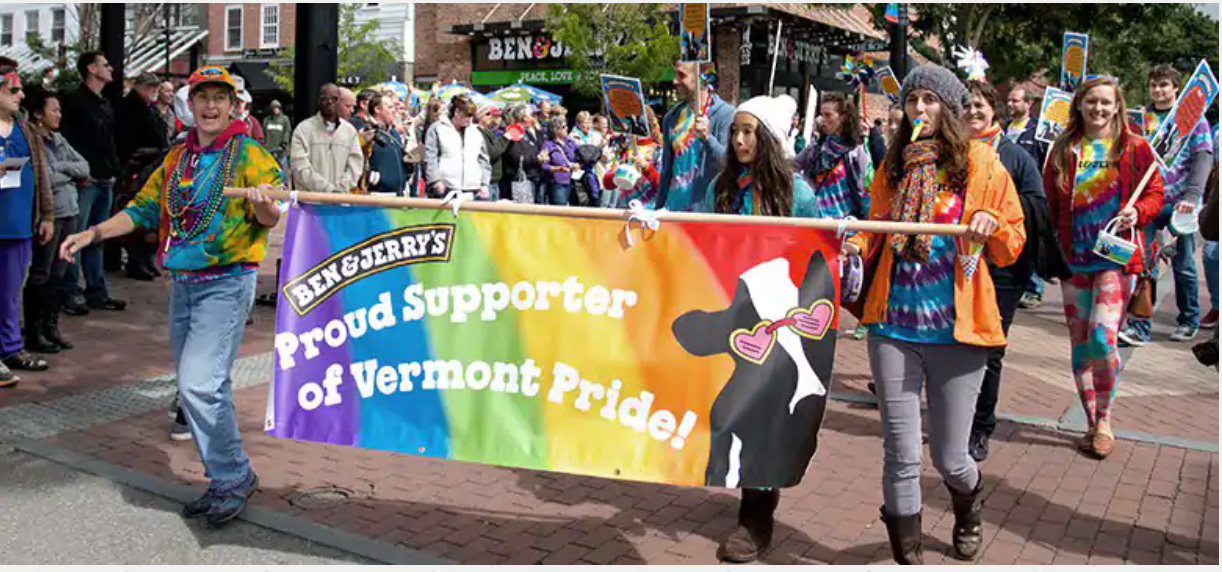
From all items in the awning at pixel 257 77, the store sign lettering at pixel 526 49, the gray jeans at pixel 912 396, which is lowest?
the gray jeans at pixel 912 396

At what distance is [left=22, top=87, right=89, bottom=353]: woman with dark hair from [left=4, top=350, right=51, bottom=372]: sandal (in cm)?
48

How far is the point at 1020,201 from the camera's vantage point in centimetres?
509

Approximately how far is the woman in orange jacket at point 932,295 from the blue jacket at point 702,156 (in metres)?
1.35

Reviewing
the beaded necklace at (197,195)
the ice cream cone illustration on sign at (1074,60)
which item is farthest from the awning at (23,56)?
the beaded necklace at (197,195)

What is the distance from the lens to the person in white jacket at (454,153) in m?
11.5

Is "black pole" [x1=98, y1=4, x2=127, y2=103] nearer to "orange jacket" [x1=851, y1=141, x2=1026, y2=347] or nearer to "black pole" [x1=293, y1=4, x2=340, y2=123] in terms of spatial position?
"black pole" [x1=293, y1=4, x2=340, y2=123]

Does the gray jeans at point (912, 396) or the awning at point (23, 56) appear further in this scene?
the awning at point (23, 56)

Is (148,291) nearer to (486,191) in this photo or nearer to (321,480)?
(486,191)

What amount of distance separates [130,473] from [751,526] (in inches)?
115

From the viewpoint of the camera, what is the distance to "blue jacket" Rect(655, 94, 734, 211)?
18.1 ft

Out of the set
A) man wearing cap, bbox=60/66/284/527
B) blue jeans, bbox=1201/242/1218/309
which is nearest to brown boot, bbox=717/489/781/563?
man wearing cap, bbox=60/66/284/527

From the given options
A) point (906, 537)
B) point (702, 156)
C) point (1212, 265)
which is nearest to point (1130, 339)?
point (1212, 265)

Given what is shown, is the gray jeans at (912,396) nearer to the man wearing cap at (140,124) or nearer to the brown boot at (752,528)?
the brown boot at (752,528)

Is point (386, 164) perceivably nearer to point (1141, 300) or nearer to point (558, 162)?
point (1141, 300)
